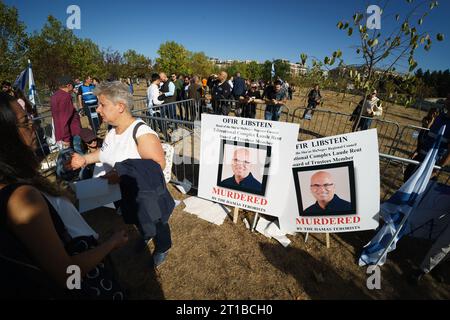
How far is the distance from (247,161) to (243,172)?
0.19m

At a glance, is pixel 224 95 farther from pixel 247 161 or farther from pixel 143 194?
pixel 143 194

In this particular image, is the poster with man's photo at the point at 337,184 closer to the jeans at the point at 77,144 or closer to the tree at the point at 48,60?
the jeans at the point at 77,144

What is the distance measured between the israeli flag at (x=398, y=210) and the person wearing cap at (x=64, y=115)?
679 centimetres

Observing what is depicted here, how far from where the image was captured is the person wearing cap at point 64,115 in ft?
17.7

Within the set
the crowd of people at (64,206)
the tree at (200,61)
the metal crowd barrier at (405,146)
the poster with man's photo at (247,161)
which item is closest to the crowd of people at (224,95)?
the metal crowd barrier at (405,146)

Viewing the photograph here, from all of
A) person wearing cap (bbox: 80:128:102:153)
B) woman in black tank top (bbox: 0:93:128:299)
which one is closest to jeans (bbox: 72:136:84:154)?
person wearing cap (bbox: 80:128:102:153)

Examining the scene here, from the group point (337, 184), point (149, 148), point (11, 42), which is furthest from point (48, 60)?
point (337, 184)

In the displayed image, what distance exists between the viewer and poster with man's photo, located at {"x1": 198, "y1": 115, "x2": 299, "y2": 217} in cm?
316

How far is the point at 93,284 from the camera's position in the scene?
1.62 m

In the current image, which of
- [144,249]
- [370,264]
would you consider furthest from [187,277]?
[370,264]

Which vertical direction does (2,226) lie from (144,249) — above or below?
above

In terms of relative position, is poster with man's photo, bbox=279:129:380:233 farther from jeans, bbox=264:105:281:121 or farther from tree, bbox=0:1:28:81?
tree, bbox=0:1:28:81
